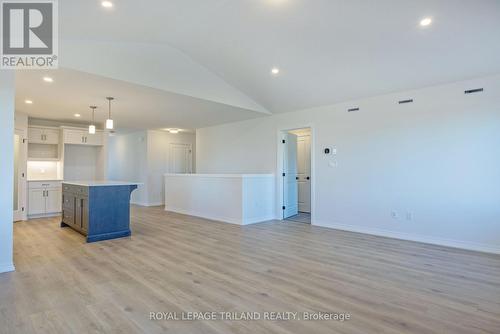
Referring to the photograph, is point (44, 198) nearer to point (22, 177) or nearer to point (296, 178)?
point (22, 177)

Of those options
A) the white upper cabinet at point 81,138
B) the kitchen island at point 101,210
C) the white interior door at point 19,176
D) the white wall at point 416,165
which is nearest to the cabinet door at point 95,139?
the white upper cabinet at point 81,138

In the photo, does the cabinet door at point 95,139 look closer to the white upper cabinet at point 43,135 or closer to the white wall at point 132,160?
the white upper cabinet at point 43,135

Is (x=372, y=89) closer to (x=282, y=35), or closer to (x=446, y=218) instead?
(x=282, y=35)

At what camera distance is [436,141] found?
4.36 m

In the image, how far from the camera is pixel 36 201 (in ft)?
21.0

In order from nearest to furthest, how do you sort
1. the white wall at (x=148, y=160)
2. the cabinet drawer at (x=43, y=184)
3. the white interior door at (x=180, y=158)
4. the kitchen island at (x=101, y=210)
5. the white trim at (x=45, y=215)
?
the kitchen island at (x=101, y=210), the cabinet drawer at (x=43, y=184), the white trim at (x=45, y=215), the white wall at (x=148, y=160), the white interior door at (x=180, y=158)

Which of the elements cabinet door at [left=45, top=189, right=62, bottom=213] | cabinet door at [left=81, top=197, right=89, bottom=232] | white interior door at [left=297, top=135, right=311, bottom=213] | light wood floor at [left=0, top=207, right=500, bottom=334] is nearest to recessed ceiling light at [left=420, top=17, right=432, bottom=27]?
light wood floor at [left=0, top=207, right=500, bottom=334]

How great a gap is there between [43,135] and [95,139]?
1.10 m

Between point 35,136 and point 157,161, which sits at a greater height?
point 35,136

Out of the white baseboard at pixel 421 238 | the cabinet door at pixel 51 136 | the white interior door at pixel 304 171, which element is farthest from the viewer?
the white interior door at pixel 304 171

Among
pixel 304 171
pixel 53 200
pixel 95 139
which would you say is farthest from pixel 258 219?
pixel 53 200

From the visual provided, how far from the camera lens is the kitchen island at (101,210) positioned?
4.48m

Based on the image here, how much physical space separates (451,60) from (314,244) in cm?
318

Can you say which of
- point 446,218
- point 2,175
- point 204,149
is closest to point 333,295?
point 446,218
